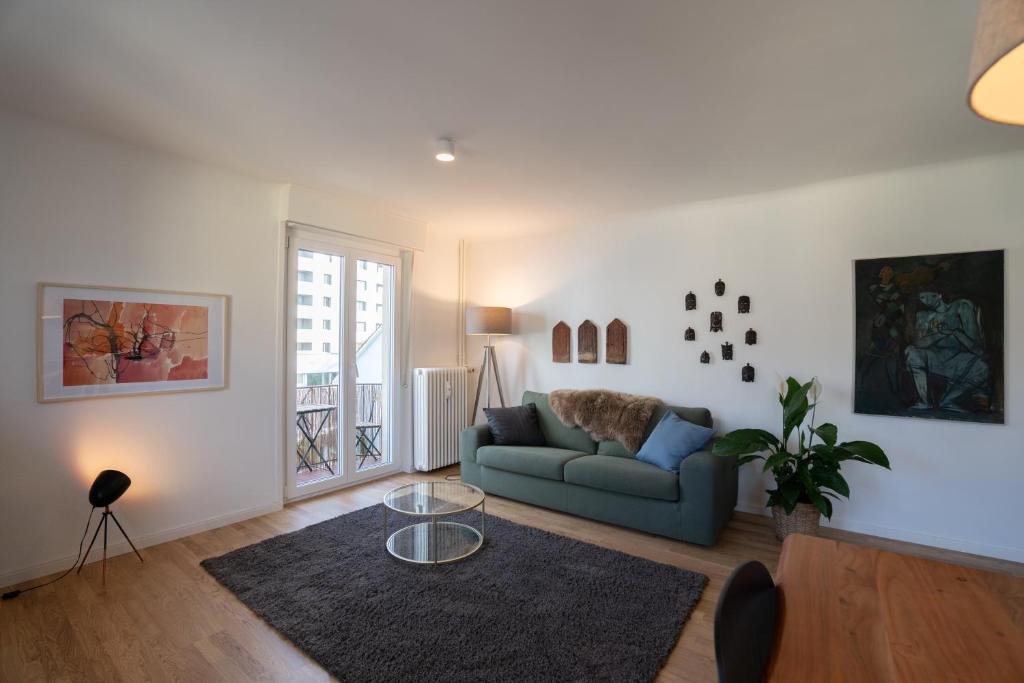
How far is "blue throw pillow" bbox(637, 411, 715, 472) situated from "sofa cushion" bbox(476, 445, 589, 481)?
57 centimetres

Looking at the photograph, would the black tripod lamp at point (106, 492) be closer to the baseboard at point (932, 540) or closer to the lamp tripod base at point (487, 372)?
the lamp tripod base at point (487, 372)

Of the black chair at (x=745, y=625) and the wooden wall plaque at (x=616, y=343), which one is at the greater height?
the wooden wall plaque at (x=616, y=343)

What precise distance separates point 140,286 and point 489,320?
2.75 m

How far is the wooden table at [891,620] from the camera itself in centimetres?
73

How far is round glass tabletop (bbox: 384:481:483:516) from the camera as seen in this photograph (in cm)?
297

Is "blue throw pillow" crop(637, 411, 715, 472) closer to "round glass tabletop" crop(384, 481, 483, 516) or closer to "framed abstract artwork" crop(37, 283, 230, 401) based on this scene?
"round glass tabletop" crop(384, 481, 483, 516)

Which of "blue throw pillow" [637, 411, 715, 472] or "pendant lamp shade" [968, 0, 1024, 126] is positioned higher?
"pendant lamp shade" [968, 0, 1024, 126]

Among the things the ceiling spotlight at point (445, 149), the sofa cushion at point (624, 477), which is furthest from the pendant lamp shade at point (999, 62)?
the sofa cushion at point (624, 477)

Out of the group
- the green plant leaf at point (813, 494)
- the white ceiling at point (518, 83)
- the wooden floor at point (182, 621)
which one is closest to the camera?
the white ceiling at point (518, 83)

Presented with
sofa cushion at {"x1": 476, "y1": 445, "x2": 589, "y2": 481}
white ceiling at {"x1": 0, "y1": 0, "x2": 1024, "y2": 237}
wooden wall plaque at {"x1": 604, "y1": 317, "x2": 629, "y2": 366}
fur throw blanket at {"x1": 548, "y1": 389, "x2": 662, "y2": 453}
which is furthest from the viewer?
wooden wall plaque at {"x1": 604, "y1": 317, "x2": 629, "y2": 366}

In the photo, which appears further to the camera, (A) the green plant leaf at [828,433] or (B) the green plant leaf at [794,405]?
(B) the green plant leaf at [794,405]

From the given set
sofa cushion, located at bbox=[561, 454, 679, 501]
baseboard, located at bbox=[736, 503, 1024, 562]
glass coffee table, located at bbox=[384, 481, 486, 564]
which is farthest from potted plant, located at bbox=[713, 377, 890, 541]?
glass coffee table, located at bbox=[384, 481, 486, 564]

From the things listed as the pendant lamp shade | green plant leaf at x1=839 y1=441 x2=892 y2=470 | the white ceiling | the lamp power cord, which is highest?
the white ceiling

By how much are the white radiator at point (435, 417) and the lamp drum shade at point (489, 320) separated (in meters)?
0.59
